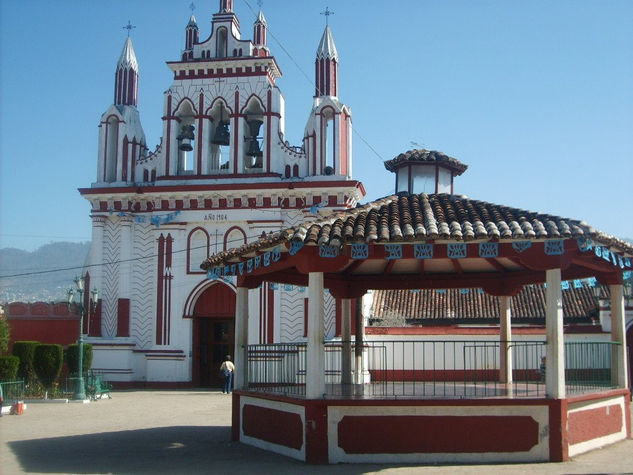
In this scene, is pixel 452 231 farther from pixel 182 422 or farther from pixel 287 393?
pixel 182 422

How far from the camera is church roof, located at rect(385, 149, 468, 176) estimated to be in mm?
15594

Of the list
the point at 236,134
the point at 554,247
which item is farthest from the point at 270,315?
the point at 554,247

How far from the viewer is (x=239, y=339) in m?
14.5

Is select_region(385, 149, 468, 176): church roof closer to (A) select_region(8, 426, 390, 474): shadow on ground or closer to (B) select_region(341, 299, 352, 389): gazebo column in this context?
(B) select_region(341, 299, 352, 389): gazebo column

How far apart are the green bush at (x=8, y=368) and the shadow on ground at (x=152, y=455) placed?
354 inches

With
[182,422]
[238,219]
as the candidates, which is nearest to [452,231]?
[182,422]

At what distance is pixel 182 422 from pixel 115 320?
12.1 m

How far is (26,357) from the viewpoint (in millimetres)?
24703

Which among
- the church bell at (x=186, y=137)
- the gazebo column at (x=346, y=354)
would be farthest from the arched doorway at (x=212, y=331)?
the gazebo column at (x=346, y=354)

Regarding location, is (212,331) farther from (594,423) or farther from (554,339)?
(554,339)

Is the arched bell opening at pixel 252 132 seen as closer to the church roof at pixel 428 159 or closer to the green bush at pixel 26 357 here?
the green bush at pixel 26 357

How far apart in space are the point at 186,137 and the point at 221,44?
12.3 ft

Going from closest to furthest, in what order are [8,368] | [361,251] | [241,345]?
[361,251] → [241,345] → [8,368]

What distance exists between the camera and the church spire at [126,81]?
1213 inches
